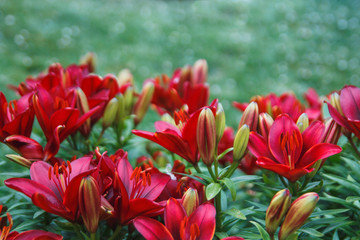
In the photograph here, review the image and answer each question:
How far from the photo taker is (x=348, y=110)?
84cm

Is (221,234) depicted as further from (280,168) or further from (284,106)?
(284,106)

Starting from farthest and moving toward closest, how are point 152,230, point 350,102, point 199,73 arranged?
point 199,73 → point 350,102 → point 152,230

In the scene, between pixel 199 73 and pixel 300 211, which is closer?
pixel 300 211

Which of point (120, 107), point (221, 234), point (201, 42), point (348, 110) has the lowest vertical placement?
point (201, 42)

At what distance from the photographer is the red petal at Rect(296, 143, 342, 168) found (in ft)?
2.32

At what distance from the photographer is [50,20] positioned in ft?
15.8

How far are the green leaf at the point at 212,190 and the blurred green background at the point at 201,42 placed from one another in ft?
9.82

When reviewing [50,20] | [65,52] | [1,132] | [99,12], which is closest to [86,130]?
[1,132]

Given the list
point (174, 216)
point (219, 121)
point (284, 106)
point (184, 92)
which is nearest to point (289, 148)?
point (219, 121)

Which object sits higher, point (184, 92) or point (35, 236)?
point (184, 92)

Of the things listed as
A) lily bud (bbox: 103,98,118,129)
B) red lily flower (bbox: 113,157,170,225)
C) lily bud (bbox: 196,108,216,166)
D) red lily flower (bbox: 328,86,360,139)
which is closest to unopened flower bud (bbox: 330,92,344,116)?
red lily flower (bbox: 328,86,360,139)

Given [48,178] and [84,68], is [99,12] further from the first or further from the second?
[48,178]

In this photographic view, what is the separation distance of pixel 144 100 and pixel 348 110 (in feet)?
1.90

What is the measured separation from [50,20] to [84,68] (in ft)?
13.1
